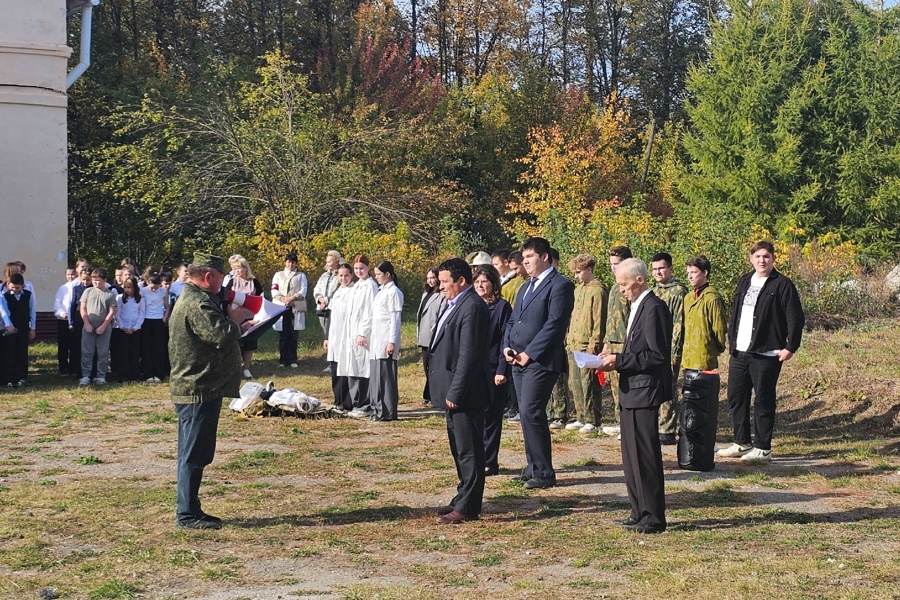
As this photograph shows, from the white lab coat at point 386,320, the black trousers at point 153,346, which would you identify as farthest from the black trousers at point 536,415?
the black trousers at point 153,346

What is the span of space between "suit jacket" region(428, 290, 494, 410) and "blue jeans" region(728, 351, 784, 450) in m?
3.12

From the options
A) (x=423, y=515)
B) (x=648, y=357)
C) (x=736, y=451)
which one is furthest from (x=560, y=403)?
(x=648, y=357)

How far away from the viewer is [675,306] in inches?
427

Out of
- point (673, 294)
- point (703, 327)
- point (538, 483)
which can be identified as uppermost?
point (673, 294)

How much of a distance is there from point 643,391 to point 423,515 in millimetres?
1953

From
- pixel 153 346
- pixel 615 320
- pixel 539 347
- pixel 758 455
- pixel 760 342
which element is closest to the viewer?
pixel 539 347

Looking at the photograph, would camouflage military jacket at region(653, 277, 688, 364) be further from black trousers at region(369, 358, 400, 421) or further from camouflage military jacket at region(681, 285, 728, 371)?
black trousers at region(369, 358, 400, 421)

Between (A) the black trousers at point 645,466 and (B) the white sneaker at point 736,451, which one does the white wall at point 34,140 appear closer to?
(B) the white sneaker at point 736,451

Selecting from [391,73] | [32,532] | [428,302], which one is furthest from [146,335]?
[391,73]

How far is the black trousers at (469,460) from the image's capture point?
796 centimetres

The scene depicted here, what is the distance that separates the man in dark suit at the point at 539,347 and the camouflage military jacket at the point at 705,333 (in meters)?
1.84

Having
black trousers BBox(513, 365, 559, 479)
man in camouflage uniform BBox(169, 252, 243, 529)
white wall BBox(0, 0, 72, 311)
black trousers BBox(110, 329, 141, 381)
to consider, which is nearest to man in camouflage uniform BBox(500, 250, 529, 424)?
black trousers BBox(513, 365, 559, 479)

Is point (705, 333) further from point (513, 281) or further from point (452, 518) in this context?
point (452, 518)

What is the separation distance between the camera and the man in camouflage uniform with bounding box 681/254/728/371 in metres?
10.3
